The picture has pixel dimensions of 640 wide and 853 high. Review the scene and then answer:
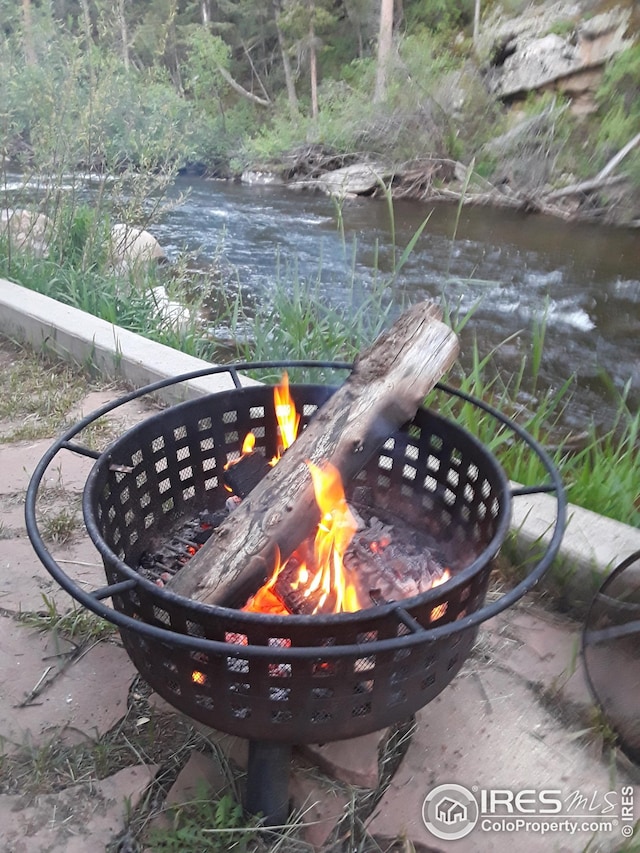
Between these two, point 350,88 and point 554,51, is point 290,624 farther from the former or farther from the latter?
point 350,88

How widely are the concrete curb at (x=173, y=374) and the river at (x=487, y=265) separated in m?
1.14

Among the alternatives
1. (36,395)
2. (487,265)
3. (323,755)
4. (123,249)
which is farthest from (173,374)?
(487,265)

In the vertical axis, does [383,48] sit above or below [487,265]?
above

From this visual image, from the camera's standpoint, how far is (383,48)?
14359 millimetres

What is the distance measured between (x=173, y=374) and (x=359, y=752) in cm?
164

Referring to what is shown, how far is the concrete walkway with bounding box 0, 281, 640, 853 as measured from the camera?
1.16 meters

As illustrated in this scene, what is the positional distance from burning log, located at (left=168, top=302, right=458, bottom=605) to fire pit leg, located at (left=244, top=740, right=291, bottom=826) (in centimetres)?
27

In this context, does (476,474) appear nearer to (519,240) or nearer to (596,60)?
(519,240)

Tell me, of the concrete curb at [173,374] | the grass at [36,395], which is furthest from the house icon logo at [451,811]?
the grass at [36,395]

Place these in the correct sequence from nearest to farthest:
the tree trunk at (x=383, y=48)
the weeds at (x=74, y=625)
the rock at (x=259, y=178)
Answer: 1. the weeds at (x=74, y=625)
2. the rock at (x=259, y=178)
3. the tree trunk at (x=383, y=48)

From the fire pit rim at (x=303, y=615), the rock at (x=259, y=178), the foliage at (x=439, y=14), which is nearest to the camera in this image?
the fire pit rim at (x=303, y=615)

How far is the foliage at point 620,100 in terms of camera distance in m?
10.8

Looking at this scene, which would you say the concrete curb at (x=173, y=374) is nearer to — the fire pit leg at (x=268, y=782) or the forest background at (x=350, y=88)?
the fire pit leg at (x=268, y=782)

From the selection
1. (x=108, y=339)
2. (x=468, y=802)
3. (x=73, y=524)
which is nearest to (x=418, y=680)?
(x=468, y=802)
